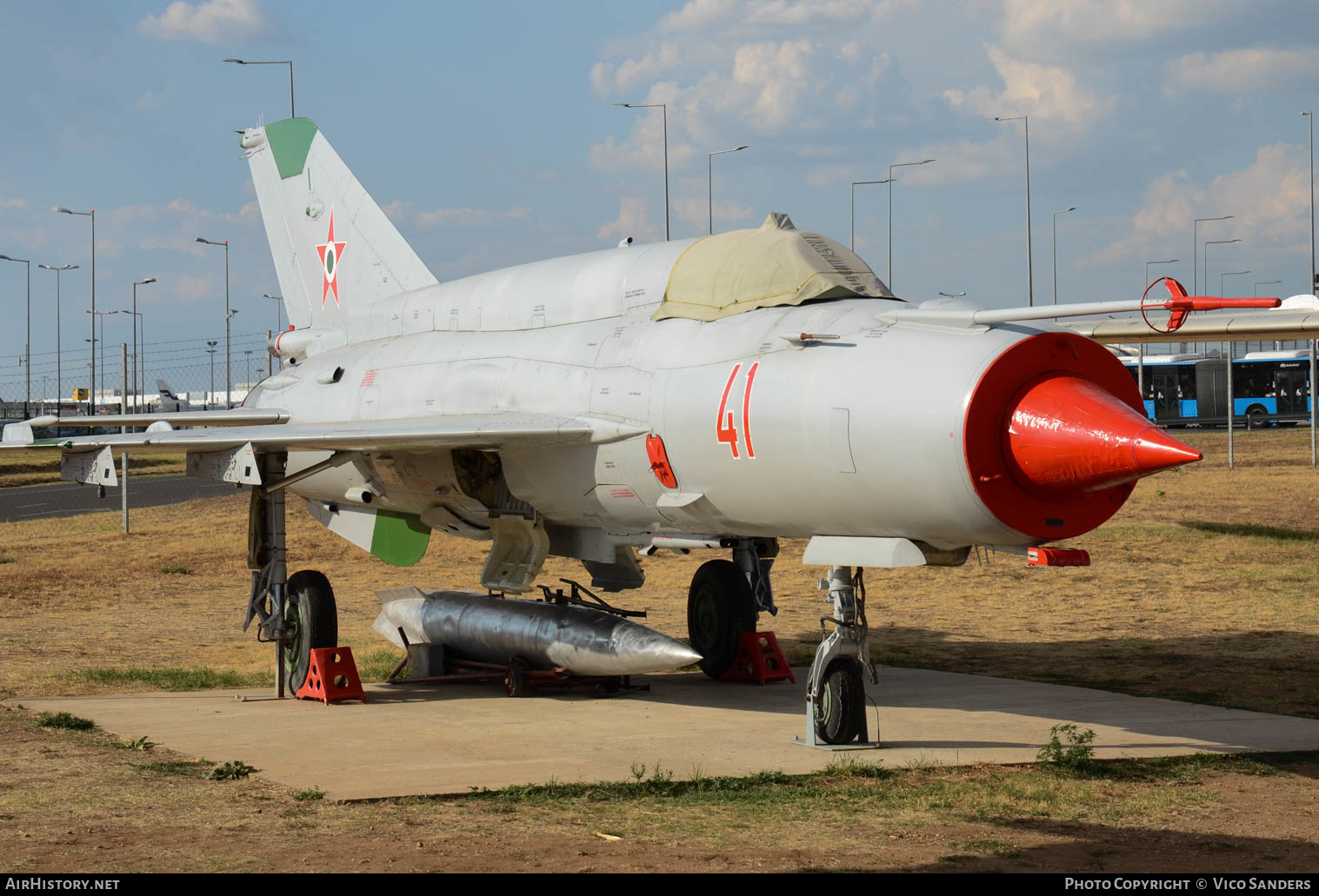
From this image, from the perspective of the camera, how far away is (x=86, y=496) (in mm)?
46906

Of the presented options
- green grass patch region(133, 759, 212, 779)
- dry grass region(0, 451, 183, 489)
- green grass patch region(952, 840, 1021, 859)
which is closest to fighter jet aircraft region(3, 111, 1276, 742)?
green grass patch region(952, 840, 1021, 859)

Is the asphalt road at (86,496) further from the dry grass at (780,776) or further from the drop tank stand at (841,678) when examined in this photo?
the drop tank stand at (841,678)

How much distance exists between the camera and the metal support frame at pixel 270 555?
13742 mm

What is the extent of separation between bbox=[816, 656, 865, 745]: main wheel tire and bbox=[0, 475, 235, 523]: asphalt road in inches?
1120

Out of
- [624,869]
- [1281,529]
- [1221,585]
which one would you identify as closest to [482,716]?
[624,869]

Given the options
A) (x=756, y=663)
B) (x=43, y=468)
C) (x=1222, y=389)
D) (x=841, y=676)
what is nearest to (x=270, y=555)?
(x=756, y=663)

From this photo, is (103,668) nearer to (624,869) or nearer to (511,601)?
(511,601)

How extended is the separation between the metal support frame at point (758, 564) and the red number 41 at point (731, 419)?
3991 millimetres

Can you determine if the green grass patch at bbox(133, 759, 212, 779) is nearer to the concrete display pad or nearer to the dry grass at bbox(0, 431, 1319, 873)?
the dry grass at bbox(0, 431, 1319, 873)

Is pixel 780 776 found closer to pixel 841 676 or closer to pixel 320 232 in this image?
pixel 841 676

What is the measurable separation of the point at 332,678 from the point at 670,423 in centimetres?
441

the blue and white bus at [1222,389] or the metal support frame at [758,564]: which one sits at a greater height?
the blue and white bus at [1222,389]

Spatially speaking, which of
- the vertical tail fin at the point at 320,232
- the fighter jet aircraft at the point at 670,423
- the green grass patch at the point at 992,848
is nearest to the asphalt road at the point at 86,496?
the vertical tail fin at the point at 320,232

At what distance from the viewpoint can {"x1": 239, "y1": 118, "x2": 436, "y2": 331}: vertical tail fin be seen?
1680 cm
